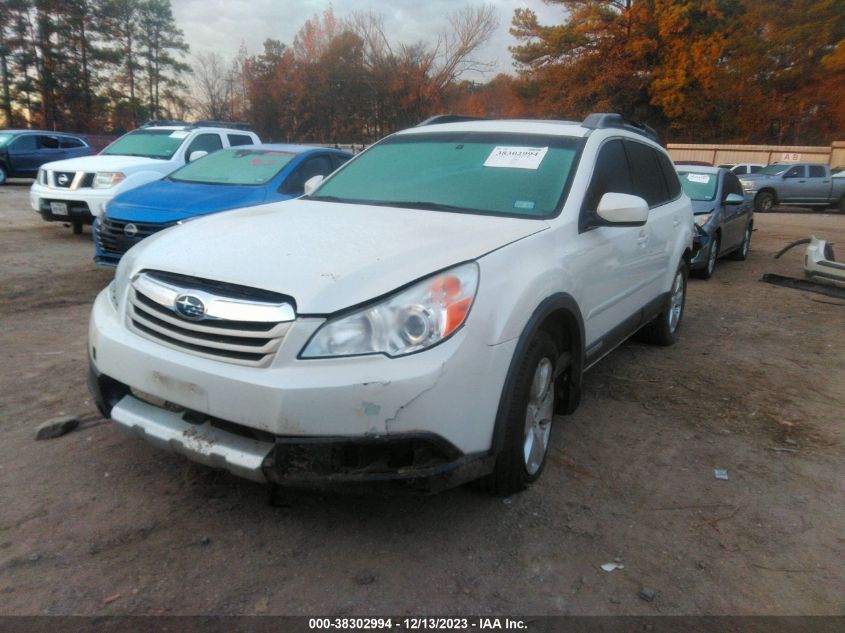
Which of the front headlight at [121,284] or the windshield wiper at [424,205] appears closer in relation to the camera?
the front headlight at [121,284]

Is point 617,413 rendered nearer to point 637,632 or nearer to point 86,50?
point 637,632

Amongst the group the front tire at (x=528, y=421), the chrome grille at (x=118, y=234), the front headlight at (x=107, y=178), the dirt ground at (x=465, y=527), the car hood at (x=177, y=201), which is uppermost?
the front headlight at (x=107, y=178)

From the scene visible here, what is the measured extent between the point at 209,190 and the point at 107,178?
3327 mm

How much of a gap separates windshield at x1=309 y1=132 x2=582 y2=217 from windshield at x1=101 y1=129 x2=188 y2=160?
713cm

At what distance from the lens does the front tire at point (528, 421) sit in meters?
2.72

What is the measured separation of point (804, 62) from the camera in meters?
36.6

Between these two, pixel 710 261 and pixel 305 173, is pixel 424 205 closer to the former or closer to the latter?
pixel 305 173

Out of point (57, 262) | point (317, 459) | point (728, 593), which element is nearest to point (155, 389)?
point (317, 459)

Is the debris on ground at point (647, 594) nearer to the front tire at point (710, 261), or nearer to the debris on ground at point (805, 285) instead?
the debris on ground at point (805, 285)

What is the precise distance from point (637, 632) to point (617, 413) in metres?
2.01

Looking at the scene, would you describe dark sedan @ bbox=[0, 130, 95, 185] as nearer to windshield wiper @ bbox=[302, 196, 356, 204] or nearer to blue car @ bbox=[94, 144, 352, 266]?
blue car @ bbox=[94, 144, 352, 266]

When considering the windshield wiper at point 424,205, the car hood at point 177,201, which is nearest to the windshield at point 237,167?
the car hood at point 177,201

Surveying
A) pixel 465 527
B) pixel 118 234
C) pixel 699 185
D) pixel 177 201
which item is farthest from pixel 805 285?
pixel 118 234

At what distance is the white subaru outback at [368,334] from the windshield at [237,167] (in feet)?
12.8
